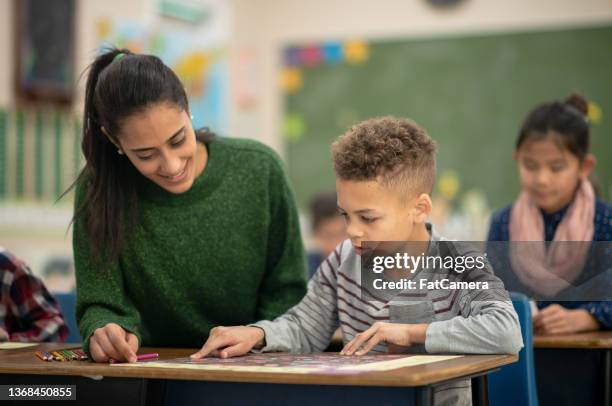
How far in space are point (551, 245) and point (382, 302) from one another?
732 mm

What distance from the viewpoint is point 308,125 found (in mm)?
6867

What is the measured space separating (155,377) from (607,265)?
1112 millimetres

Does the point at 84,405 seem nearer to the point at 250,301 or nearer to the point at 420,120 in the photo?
the point at 250,301

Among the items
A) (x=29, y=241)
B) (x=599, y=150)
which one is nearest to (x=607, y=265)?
(x=29, y=241)

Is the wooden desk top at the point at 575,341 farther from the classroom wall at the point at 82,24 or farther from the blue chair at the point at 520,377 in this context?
the classroom wall at the point at 82,24

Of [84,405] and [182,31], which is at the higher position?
[182,31]

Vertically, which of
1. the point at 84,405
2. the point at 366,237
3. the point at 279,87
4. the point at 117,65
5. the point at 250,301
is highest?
the point at 279,87

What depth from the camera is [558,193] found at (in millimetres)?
2775

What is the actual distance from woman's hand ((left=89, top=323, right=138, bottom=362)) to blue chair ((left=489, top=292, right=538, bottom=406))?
0.82 m

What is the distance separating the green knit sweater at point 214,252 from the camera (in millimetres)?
2170

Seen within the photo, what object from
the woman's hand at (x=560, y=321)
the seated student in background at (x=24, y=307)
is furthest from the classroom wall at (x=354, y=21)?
the seated student in background at (x=24, y=307)

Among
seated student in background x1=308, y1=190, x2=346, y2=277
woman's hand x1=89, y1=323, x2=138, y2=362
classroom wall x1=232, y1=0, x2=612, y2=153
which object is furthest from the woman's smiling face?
classroom wall x1=232, y1=0, x2=612, y2=153

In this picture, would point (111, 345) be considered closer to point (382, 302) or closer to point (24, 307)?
point (382, 302)

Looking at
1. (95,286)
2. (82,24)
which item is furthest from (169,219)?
(82,24)
